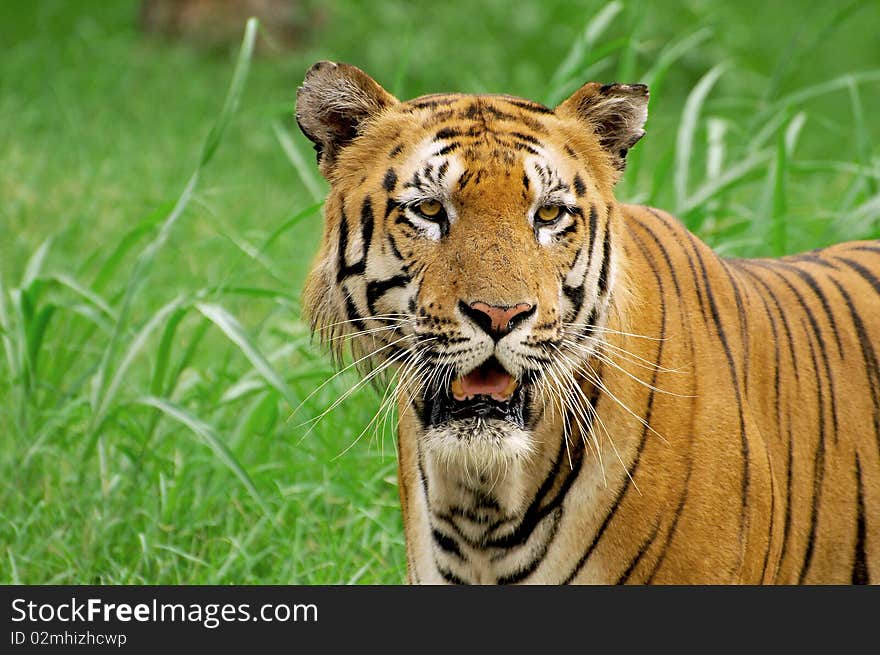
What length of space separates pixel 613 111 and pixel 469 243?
52 cm

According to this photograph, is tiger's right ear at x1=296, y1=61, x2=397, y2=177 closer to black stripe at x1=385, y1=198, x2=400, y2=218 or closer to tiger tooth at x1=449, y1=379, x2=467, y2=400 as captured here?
black stripe at x1=385, y1=198, x2=400, y2=218

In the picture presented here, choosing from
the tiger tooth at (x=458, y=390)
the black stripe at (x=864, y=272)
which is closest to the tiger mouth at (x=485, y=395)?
the tiger tooth at (x=458, y=390)

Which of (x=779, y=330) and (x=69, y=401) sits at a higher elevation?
(x=69, y=401)

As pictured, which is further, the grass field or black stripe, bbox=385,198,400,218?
the grass field

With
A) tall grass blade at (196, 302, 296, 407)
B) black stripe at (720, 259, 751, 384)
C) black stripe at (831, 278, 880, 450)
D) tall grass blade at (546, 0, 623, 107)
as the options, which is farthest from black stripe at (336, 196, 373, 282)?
tall grass blade at (546, 0, 623, 107)

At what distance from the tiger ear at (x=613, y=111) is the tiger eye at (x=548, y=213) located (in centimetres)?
29

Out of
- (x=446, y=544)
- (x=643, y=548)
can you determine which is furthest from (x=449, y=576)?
(x=643, y=548)

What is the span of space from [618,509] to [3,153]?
524cm

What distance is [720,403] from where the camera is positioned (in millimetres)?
2568

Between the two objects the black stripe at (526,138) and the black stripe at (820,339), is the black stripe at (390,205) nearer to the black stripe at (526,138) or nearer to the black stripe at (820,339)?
the black stripe at (526,138)

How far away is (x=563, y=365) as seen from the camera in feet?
7.95

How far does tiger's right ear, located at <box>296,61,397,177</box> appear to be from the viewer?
2.61 meters
